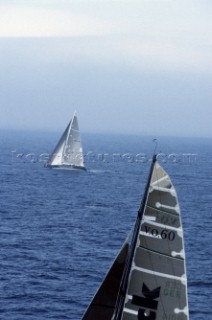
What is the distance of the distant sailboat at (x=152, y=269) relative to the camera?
23.7m

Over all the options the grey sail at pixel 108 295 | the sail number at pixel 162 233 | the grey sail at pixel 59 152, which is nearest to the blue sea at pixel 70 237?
the grey sail at pixel 59 152

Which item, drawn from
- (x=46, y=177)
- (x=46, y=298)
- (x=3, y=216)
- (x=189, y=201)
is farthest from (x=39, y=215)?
(x=46, y=177)

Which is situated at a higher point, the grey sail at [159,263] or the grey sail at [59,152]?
the grey sail at [59,152]

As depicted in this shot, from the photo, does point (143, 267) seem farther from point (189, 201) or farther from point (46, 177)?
point (46, 177)

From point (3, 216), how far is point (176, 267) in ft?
237

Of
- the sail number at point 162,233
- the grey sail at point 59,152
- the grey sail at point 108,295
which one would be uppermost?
the grey sail at point 59,152

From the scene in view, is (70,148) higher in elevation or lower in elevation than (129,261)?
higher

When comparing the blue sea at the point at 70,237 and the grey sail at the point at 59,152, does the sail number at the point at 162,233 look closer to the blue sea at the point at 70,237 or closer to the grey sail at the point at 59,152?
the blue sea at the point at 70,237

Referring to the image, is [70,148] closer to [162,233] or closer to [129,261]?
[129,261]

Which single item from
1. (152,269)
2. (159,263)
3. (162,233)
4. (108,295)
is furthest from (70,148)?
(162,233)

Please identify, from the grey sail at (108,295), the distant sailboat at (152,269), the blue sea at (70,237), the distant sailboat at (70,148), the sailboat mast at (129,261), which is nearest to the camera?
the sailboat mast at (129,261)

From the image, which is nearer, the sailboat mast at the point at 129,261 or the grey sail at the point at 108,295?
the sailboat mast at the point at 129,261

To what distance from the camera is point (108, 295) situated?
80.9 ft

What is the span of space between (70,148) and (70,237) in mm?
72333
